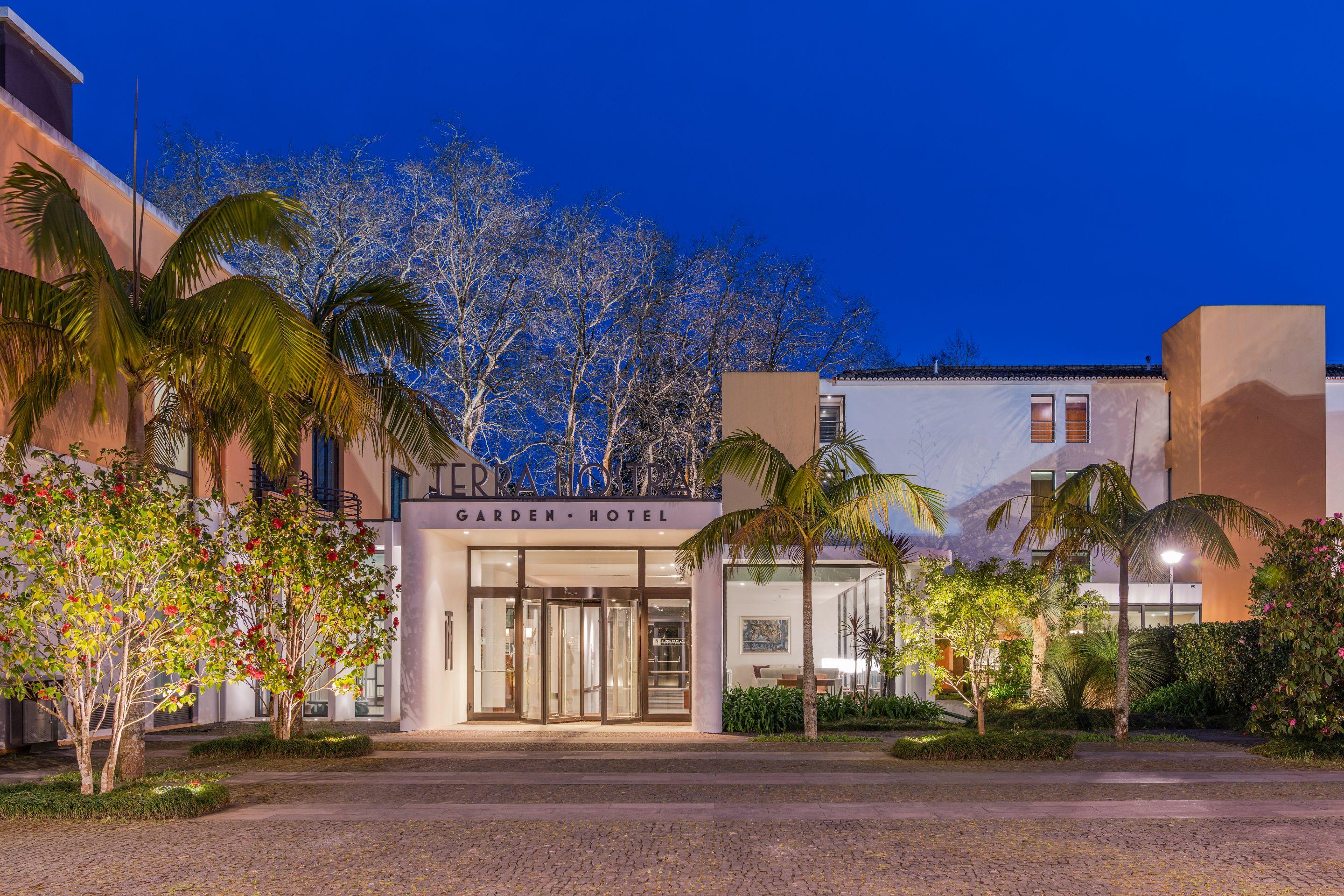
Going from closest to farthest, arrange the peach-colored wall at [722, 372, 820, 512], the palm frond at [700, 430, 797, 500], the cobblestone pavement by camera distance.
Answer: the cobblestone pavement < the palm frond at [700, 430, 797, 500] < the peach-colored wall at [722, 372, 820, 512]

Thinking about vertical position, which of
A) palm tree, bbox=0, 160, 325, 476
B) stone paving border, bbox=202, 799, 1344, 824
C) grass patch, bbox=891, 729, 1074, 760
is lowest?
grass patch, bbox=891, 729, 1074, 760

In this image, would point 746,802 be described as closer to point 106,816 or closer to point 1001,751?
point 1001,751

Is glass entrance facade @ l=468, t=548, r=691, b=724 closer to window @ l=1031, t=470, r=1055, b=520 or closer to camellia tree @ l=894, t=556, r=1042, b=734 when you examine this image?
camellia tree @ l=894, t=556, r=1042, b=734

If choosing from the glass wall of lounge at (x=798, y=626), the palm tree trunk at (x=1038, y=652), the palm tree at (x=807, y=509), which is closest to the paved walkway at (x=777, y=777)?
the palm tree at (x=807, y=509)

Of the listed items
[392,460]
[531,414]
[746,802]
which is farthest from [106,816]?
[531,414]

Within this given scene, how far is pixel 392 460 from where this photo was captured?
23.7 metres

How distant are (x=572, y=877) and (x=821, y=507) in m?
8.30

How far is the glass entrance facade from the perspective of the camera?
1773 centimetres

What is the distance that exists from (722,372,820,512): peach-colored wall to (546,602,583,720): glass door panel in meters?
12.0

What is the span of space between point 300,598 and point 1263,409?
81.9 ft

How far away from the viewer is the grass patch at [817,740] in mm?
14891

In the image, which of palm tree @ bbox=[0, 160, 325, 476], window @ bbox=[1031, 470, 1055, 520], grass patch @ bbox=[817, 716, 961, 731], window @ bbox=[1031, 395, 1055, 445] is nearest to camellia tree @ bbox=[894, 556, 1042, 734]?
grass patch @ bbox=[817, 716, 961, 731]

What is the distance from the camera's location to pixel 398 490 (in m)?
27.3

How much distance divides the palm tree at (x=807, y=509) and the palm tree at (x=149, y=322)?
18.6 feet
